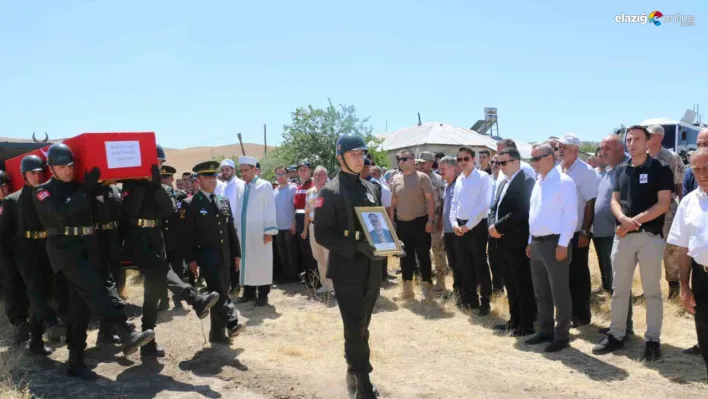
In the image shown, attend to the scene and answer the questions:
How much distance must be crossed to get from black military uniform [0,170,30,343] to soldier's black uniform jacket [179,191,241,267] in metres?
2.07

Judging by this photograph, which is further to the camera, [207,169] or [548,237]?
[207,169]

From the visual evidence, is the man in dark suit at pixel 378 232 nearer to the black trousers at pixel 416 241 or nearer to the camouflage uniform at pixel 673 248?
the black trousers at pixel 416 241

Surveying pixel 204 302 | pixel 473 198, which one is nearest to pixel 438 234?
pixel 473 198

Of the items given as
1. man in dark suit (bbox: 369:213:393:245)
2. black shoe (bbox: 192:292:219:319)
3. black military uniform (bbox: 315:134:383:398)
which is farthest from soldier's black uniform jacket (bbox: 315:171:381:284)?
black shoe (bbox: 192:292:219:319)

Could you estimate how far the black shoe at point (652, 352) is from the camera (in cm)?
570

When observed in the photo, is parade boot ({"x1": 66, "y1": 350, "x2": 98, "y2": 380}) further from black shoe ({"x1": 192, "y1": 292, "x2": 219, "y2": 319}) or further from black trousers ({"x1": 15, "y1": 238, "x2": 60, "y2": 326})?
black shoe ({"x1": 192, "y1": 292, "x2": 219, "y2": 319})

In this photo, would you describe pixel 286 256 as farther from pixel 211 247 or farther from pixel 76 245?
pixel 76 245

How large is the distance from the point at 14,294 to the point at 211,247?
2627mm

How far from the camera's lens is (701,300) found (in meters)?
4.48

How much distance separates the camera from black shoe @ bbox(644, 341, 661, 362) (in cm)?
570

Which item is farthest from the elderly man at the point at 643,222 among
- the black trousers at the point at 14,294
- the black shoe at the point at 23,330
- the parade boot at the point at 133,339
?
the black trousers at the point at 14,294

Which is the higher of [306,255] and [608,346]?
[306,255]

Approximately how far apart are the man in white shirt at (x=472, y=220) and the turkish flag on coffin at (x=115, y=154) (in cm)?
414

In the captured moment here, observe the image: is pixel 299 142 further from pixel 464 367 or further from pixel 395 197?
pixel 464 367
